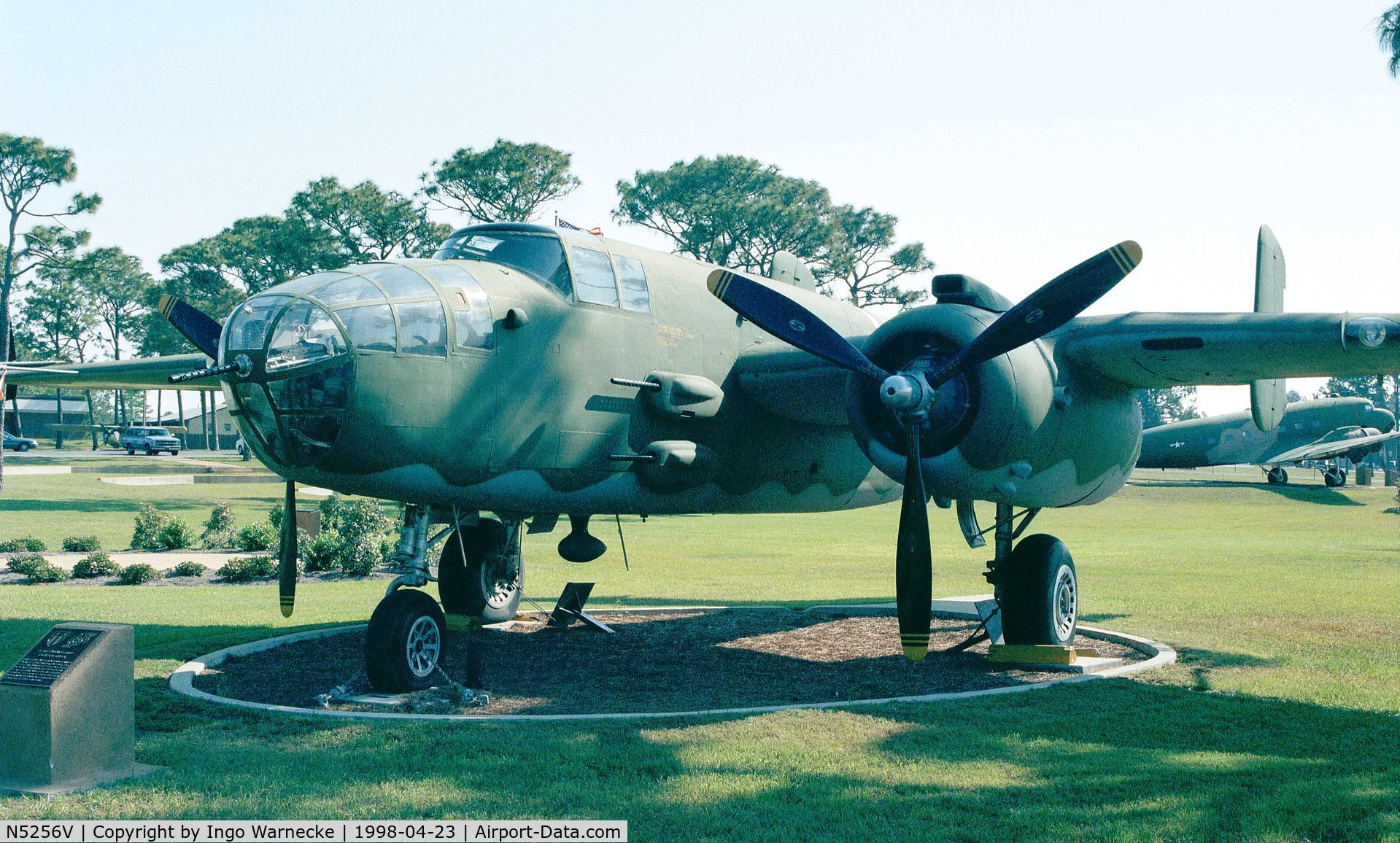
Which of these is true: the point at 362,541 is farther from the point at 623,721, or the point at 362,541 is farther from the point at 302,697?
the point at 623,721

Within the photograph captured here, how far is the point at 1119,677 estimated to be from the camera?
12836mm

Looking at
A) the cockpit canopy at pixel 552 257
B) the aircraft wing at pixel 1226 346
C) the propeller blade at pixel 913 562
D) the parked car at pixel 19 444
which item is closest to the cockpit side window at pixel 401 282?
the cockpit canopy at pixel 552 257

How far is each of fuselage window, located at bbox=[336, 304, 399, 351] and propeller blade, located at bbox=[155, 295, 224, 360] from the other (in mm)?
4622

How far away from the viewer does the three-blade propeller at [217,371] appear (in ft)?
39.2

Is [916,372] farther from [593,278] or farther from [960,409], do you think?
[593,278]

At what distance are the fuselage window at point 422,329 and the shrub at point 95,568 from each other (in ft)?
51.8

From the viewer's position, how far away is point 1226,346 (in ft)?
43.2

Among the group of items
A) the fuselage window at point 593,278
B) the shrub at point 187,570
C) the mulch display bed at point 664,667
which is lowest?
the mulch display bed at point 664,667

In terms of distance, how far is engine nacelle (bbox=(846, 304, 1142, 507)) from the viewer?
12359mm

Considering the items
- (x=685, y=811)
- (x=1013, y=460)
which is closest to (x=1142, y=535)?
(x=1013, y=460)

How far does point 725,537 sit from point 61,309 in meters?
96.9

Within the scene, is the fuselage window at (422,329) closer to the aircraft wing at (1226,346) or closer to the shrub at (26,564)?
the aircraft wing at (1226,346)

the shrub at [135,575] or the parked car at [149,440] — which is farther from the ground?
the parked car at [149,440]

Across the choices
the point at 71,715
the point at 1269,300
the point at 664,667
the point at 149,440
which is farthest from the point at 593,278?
the point at 149,440
